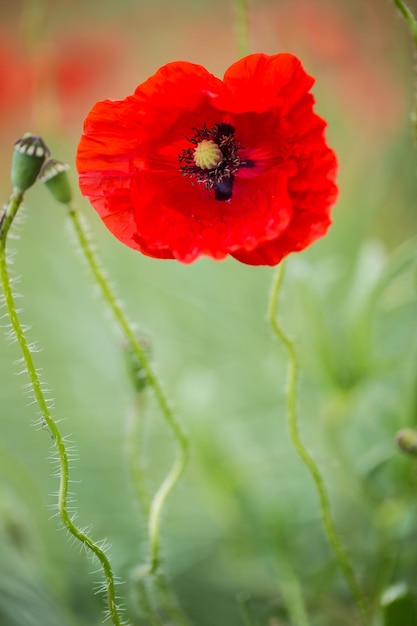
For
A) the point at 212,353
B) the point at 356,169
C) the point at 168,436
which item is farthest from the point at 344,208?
the point at 168,436

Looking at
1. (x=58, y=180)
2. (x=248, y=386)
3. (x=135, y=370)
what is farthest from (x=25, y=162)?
(x=248, y=386)

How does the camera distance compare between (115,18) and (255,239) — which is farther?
(115,18)

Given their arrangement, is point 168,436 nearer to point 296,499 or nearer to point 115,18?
point 296,499

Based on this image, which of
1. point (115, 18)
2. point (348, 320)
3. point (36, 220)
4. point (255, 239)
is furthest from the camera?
point (115, 18)

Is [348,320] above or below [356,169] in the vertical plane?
below

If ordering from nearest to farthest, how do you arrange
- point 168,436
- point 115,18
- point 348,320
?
point 348,320 → point 168,436 → point 115,18

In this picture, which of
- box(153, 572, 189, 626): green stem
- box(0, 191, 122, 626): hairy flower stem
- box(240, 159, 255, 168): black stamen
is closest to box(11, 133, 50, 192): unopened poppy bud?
box(0, 191, 122, 626): hairy flower stem

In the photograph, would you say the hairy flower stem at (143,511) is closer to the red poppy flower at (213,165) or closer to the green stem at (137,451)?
the green stem at (137,451)

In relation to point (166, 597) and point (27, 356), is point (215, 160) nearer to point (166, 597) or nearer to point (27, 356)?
point (27, 356)
